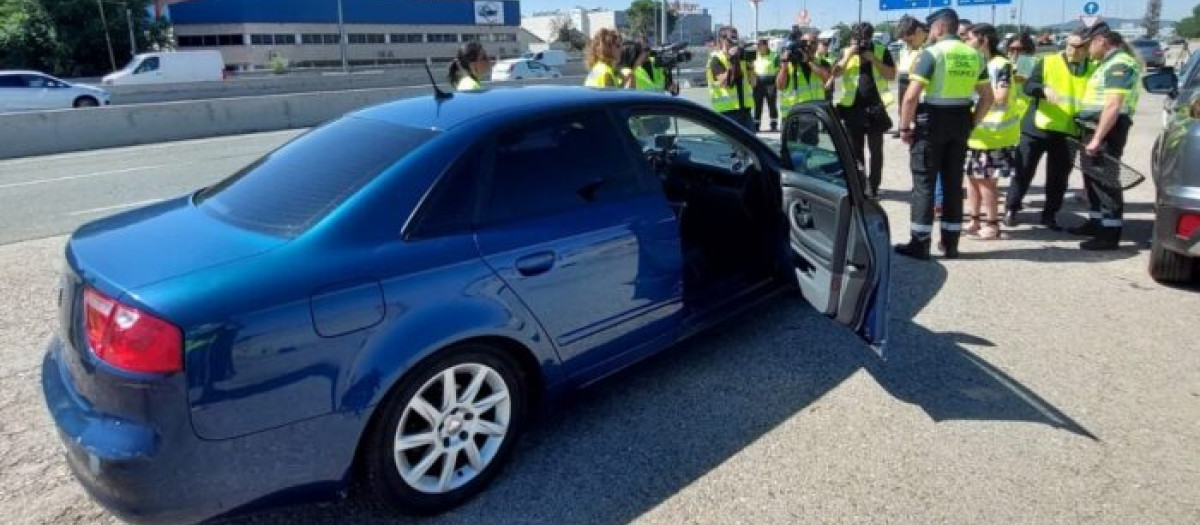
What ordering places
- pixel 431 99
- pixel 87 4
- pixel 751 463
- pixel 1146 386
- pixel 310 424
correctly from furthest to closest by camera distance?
pixel 87 4 < pixel 1146 386 < pixel 431 99 < pixel 751 463 < pixel 310 424

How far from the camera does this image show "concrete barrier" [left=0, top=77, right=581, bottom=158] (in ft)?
48.0

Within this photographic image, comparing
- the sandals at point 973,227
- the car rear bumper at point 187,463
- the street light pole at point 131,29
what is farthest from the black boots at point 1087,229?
the street light pole at point 131,29

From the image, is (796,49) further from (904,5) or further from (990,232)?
(904,5)

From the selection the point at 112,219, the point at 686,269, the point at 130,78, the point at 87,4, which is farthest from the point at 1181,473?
the point at 87,4

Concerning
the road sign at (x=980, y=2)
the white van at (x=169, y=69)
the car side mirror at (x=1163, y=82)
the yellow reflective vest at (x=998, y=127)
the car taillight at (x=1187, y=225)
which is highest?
the road sign at (x=980, y=2)

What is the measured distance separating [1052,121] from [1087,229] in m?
0.92

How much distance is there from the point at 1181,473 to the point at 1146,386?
0.84 meters

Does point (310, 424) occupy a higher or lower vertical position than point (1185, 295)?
higher

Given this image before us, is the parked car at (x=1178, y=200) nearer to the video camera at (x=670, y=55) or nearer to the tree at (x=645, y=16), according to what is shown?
the video camera at (x=670, y=55)

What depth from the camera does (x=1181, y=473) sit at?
2885 mm

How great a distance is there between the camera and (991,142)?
5.99 metres

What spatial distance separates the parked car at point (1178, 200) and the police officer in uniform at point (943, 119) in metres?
1.16

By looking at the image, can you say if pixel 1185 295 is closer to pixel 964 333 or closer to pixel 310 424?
pixel 964 333

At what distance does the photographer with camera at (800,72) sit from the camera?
331 inches
